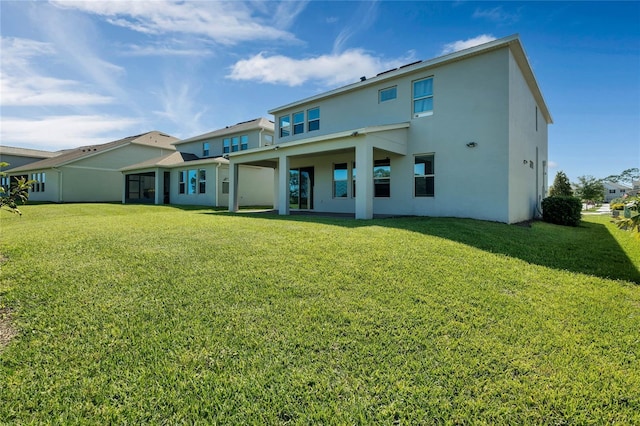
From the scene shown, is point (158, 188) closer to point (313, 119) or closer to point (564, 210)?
point (313, 119)

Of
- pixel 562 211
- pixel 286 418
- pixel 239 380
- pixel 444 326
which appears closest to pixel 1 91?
pixel 239 380

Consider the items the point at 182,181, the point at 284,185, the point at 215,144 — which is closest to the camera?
the point at 284,185

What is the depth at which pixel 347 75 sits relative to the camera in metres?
15.9

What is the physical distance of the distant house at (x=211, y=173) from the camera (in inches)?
855

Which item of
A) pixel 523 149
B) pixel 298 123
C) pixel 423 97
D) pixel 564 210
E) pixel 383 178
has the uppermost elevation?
pixel 298 123

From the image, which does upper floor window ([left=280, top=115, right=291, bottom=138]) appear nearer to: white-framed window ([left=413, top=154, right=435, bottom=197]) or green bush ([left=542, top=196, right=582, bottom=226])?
white-framed window ([left=413, top=154, right=435, bottom=197])

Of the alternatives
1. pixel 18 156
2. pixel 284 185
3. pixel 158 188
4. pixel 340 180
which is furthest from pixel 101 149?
pixel 340 180

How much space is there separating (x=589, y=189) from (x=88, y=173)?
55708 millimetres

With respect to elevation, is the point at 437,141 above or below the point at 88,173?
below

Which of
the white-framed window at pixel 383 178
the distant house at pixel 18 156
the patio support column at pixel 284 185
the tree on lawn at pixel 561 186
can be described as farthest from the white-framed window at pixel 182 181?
the tree on lawn at pixel 561 186

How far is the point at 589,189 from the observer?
39.8 metres

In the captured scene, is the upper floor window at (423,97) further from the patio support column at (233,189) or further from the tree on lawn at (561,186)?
the tree on lawn at (561,186)

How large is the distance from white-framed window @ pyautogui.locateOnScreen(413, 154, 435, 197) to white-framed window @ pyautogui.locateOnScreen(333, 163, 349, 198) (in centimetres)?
360

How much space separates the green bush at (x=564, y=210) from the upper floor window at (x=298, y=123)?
12230 mm
